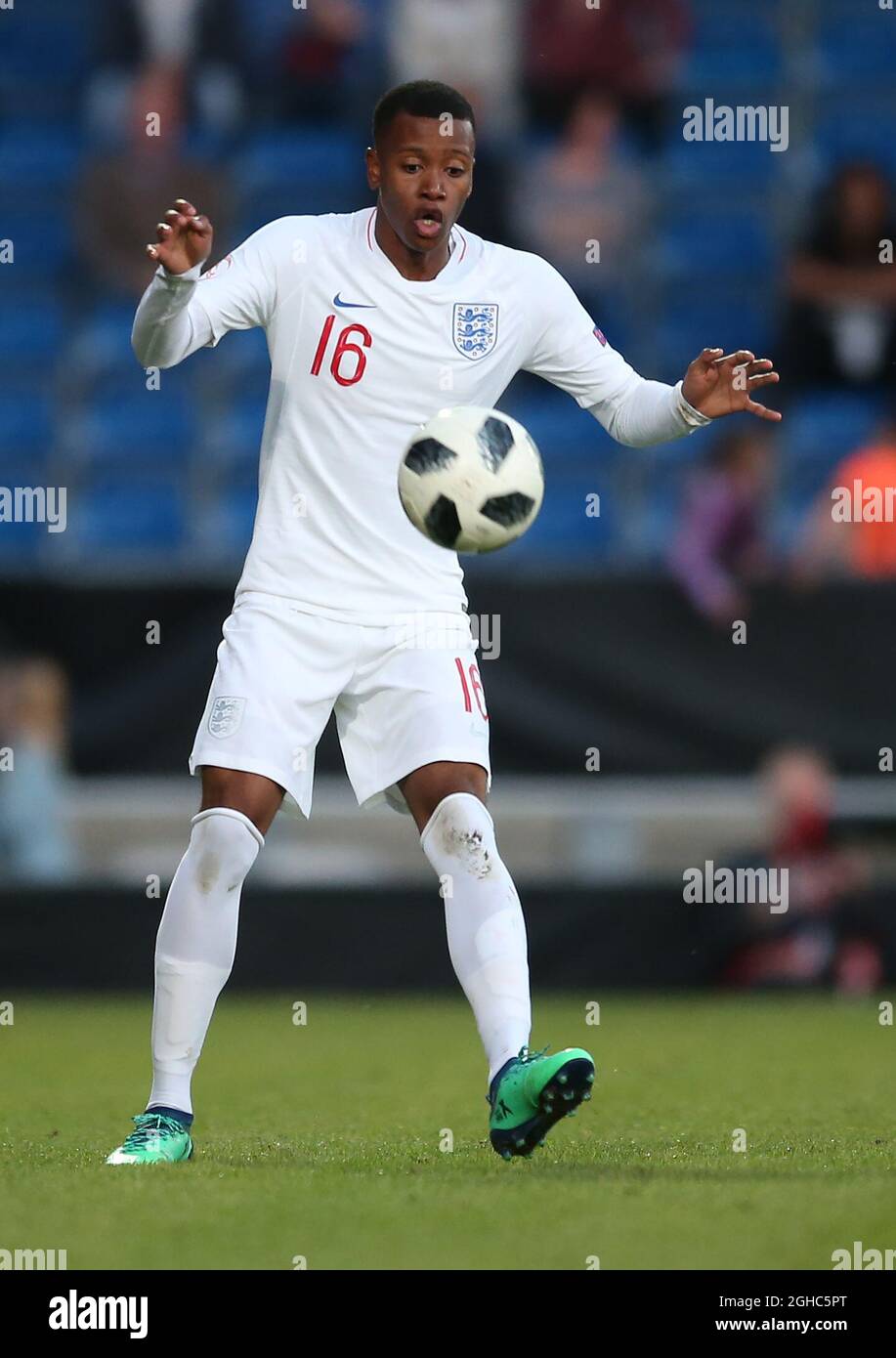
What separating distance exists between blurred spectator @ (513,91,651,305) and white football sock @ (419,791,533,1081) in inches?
332

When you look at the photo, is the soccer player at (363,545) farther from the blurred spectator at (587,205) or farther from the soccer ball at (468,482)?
the blurred spectator at (587,205)

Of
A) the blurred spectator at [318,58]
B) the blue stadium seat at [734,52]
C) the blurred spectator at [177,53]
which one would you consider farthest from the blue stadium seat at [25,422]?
the blue stadium seat at [734,52]

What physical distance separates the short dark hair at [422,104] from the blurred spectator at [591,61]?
9.18 m

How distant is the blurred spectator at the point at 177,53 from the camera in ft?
48.0

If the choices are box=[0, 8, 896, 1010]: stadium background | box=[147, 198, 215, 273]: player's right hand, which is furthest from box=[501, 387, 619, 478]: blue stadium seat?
box=[147, 198, 215, 273]: player's right hand

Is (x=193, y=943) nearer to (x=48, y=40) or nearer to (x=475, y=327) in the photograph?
(x=475, y=327)

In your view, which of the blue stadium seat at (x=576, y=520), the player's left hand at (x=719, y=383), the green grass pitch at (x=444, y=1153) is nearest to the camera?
the green grass pitch at (x=444, y=1153)

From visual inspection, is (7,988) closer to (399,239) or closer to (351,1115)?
(351,1115)

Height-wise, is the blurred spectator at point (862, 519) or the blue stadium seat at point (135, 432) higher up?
the blue stadium seat at point (135, 432)

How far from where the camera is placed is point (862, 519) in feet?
37.3

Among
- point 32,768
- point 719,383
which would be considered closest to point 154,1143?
point 719,383

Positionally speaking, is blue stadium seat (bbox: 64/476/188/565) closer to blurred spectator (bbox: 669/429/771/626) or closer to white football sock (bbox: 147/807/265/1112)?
blurred spectator (bbox: 669/429/771/626)

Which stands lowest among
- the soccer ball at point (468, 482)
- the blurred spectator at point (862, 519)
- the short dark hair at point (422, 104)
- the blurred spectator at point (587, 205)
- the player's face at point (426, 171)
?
the soccer ball at point (468, 482)

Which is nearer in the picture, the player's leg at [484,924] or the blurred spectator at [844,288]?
the player's leg at [484,924]
